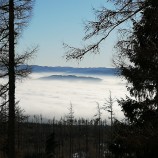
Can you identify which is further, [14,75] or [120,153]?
[14,75]

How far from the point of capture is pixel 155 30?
12086 mm

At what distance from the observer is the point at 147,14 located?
11.7 meters

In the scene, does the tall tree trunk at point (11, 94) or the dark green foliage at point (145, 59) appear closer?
the dark green foliage at point (145, 59)

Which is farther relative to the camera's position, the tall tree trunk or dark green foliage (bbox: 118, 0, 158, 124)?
the tall tree trunk

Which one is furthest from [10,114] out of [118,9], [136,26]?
[118,9]

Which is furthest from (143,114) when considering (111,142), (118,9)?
(118,9)

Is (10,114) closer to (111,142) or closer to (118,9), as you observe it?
(111,142)

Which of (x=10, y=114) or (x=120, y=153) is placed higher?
(x=10, y=114)

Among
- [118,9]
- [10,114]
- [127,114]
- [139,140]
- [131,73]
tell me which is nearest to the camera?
[118,9]

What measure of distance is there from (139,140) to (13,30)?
32.0 feet

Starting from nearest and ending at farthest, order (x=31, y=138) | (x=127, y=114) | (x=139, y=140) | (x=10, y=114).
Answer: (x=139, y=140), (x=127, y=114), (x=10, y=114), (x=31, y=138)

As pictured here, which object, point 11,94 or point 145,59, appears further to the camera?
point 11,94

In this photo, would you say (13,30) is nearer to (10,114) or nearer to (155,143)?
(10,114)

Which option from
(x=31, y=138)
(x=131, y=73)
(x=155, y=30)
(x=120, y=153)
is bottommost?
(x=31, y=138)
